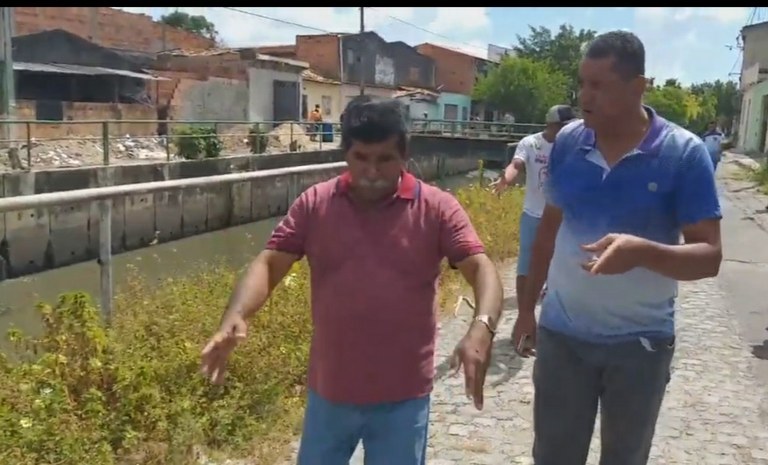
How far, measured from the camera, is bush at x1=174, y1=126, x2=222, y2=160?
21062 millimetres

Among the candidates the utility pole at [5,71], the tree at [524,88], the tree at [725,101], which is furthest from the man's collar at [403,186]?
the tree at [725,101]

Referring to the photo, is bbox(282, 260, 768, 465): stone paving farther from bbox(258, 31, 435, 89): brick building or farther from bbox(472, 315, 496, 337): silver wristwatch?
bbox(258, 31, 435, 89): brick building

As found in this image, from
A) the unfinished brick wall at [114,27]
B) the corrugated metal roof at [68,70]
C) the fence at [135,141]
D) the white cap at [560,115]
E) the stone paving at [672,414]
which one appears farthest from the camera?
the unfinished brick wall at [114,27]

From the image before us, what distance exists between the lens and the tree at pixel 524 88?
54.6 m

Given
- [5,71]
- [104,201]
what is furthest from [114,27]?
[104,201]

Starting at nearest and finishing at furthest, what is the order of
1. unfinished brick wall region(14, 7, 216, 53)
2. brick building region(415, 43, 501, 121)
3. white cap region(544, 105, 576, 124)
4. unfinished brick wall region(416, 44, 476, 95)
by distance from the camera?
white cap region(544, 105, 576, 124) → unfinished brick wall region(14, 7, 216, 53) → brick building region(415, 43, 501, 121) → unfinished brick wall region(416, 44, 476, 95)

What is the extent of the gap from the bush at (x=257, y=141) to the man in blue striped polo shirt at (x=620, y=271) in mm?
21610

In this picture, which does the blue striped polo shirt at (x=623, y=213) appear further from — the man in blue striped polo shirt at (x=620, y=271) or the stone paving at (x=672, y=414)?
the stone paving at (x=672, y=414)

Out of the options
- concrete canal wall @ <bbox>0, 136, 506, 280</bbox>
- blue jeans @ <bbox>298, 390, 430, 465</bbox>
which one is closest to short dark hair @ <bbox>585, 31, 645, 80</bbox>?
blue jeans @ <bbox>298, 390, 430, 465</bbox>

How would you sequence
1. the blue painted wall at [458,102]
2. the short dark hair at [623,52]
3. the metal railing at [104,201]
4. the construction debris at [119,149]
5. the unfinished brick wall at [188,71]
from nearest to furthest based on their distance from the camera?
the short dark hair at [623,52], the metal railing at [104,201], the construction debris at [119,149], the unfinished brick wall at [188,71], the blue painted wall at [458,102]

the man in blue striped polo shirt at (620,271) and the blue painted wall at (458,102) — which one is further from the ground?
the blue painted wall at (458,102)

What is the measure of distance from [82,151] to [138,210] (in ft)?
13.6

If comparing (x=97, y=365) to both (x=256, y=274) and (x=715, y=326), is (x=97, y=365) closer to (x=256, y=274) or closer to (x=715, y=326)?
(x=256, y=274)

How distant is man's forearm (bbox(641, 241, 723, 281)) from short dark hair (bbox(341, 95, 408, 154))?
2.49 feet
